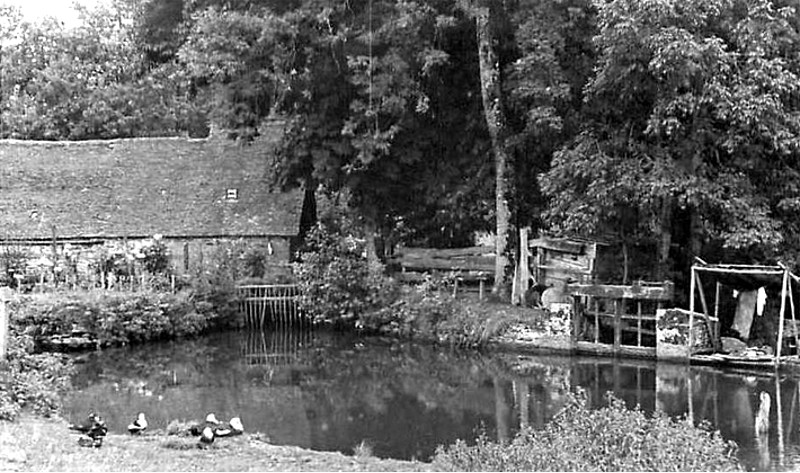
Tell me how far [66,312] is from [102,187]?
31.8 feet

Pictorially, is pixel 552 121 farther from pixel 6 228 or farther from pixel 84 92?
pixel 84 92

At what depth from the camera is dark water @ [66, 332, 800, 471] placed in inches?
607

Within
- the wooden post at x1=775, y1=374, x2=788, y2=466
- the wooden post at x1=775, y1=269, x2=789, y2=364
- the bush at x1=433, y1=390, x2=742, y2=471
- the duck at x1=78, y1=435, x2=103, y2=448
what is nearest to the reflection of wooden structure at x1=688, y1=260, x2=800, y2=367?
the wooden post at x1=775, y1=269, x2=789, y2=364

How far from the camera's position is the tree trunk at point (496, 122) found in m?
26.9

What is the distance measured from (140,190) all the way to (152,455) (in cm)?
2317

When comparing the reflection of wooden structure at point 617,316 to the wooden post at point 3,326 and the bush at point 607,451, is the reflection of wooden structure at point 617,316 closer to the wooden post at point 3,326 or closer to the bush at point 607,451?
the bush at point 607,451

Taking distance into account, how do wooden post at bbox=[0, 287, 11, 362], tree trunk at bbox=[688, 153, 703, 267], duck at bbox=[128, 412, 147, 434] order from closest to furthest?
duck at bbox=[128, 412, 147, 434]
wooden post at bbox=[0, 287, 11, 362]
tree trunk at bbox=[688, 153, 703, 267]

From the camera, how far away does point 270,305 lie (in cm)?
2927

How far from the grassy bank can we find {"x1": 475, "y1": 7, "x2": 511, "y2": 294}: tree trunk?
1457 cm

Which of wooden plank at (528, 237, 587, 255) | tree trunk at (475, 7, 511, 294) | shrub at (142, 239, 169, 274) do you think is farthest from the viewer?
shrub at (142, 239, 169, 274)

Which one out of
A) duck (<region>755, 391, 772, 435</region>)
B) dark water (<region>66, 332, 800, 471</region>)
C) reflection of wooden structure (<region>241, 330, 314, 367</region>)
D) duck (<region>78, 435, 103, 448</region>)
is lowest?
reflection of wooden structure (<region>241, 330, 314, 367</region>)

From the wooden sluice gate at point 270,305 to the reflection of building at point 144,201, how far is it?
1936mm

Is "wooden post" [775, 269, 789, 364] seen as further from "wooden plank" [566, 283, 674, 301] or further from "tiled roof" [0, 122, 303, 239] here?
"tiled roof" [0, 122, 303, 239]

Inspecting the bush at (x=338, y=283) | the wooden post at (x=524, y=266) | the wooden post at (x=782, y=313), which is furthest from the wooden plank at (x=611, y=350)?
the bush at (x=338, y=283)
